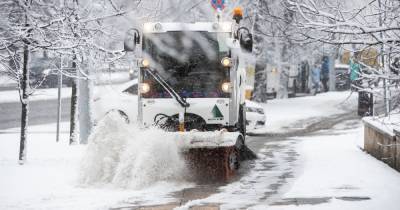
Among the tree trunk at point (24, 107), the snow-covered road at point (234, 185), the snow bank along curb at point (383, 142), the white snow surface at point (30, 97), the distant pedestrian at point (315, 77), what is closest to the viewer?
the snow-covered road at point (234, 185)

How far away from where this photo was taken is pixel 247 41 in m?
12.2

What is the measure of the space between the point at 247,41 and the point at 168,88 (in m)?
1.68

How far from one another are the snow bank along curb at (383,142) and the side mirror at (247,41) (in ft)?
8.39

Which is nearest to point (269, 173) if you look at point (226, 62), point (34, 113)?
point (226, 62)

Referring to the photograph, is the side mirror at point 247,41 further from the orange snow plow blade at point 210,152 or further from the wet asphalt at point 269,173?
the wet asphalt at point 269,173

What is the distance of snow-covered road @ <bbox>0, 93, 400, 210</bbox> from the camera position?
9.30m

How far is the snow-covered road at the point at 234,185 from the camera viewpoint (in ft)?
30.5

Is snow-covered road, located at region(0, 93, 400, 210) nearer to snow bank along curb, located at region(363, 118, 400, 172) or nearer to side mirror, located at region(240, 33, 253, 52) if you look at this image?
snow bank along curb, located at region(363, 118, 400, 172)

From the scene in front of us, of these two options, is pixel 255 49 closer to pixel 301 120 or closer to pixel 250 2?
pixel 250 2

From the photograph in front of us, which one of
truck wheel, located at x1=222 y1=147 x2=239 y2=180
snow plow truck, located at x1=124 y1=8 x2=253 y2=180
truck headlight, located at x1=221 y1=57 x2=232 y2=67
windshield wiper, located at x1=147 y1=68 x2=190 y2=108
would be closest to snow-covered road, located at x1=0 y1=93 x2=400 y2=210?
truck wheel, located at x1=222 y1=147 x2=239 y2=180

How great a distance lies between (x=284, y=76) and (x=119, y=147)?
2605 centimetres

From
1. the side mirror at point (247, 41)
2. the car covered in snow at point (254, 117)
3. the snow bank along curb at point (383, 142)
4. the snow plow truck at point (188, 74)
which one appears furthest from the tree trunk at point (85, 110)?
the snow bank along curb at point (383, 142)

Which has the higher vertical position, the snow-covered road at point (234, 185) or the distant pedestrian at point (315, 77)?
the distant pedestrian at point (315, 77)

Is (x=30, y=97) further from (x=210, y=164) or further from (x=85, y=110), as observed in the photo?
(x=210, y=164)
